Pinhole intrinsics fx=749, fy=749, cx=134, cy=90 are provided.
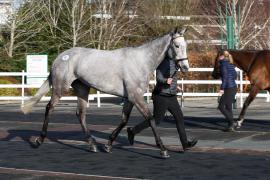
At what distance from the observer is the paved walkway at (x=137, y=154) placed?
35.2ft

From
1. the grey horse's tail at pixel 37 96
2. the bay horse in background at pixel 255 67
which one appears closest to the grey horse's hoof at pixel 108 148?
the grey horse's tail at pixel 37 96

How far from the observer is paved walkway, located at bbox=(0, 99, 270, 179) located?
35.2 feet

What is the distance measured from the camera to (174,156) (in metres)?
12.3

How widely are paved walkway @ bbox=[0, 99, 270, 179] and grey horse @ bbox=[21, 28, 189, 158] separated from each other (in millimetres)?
600

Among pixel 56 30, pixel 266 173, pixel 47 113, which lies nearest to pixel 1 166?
pixel 47 113

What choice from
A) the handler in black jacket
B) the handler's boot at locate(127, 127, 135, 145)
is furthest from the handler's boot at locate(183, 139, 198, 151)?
the handler's boot at locate(127, 127, 135, 145)

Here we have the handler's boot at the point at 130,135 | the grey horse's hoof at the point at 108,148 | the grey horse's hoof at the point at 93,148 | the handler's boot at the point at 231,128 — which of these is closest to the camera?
the grey horse's hoof at the point at 108,148

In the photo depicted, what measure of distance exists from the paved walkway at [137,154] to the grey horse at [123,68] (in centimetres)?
60

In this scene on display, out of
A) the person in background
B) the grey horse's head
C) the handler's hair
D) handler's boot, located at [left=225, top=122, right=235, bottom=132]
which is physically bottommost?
handler's boot, located at [left=225, top=122, right=235, bottom=132]

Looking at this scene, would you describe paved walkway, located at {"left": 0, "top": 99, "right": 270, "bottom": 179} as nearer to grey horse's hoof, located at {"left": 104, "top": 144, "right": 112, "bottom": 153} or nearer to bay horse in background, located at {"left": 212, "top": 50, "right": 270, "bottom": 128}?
grey horse's hoof, located at {"left": 104, "top": 144, "right": 112, "bottom": 153}

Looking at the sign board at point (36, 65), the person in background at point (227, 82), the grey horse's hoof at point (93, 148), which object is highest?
the person in background at point (227, 82)

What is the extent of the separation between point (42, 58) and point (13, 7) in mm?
10906

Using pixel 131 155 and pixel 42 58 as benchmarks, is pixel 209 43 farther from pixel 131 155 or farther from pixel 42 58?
pixel 131 155

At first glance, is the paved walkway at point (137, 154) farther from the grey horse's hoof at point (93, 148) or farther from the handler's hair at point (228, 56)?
the handler's hair at point (228, 56)
